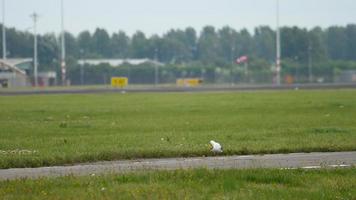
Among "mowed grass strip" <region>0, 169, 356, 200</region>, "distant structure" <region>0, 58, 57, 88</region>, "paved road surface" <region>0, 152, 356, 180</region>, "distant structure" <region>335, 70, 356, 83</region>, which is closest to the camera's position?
"mowed grass strip" <region>0, 169, 356, 200</region>

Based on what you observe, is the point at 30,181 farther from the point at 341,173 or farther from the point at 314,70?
the point at 314,70

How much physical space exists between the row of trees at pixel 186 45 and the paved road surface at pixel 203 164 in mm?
128969

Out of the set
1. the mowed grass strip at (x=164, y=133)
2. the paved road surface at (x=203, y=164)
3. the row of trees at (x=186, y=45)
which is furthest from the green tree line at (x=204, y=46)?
the paved road surface at (x=203, y=164)

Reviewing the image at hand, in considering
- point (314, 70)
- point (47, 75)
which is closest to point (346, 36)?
point (314, 70)

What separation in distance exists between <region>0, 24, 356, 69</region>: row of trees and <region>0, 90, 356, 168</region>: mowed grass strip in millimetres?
114832

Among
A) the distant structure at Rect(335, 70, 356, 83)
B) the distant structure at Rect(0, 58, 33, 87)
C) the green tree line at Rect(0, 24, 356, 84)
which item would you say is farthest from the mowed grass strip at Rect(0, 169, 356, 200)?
the green tree line at Rect(0, 24, 356, 84)

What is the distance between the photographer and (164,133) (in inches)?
757

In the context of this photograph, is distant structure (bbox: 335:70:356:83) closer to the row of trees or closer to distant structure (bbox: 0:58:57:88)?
the row of trees

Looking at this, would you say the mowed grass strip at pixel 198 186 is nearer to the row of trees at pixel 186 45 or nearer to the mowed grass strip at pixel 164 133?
the mowed grass strip at pixel 164 133

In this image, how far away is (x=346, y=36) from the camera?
173500mm

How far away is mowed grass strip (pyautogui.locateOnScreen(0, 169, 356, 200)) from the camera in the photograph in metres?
9.14

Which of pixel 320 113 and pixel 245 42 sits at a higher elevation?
pixel 245 42

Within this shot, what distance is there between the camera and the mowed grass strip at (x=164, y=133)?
14.5 meters

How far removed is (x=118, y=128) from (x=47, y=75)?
9114 centimetres
